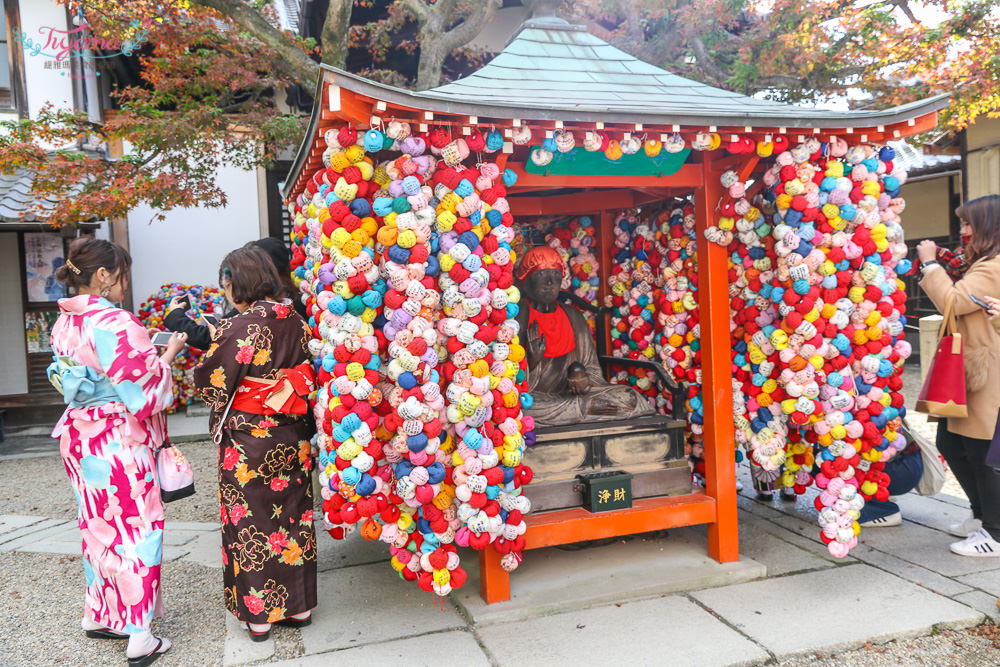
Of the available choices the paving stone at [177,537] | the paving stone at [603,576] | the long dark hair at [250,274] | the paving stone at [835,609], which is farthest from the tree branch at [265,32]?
the paving stone at [835,609]

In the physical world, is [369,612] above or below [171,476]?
below

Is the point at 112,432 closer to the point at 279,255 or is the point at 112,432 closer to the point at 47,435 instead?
the point at 279,255

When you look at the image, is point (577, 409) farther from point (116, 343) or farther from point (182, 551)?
point (182, 551)

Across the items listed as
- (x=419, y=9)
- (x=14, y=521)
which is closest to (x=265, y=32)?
(x=419, y=9)

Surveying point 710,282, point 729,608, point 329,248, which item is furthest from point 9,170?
point 729,608

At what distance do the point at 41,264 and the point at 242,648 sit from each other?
8481 millimetres

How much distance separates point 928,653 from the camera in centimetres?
307

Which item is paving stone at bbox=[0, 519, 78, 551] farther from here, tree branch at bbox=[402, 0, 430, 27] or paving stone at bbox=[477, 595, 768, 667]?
tree branch at bbox=[402, 0, 430, 27]

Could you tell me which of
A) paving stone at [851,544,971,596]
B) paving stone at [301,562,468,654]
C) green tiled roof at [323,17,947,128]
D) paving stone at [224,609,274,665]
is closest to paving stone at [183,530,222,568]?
paving stone at [301,562,468,654]

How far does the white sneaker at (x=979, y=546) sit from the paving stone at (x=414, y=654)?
304cm

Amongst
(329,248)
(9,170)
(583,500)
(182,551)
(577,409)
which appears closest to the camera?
(329,248)

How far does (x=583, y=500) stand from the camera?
12.8 ft

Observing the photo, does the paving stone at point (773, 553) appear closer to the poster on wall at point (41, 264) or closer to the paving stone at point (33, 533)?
the paving stone at point (33, 533)

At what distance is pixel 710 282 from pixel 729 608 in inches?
71.2
